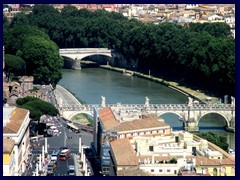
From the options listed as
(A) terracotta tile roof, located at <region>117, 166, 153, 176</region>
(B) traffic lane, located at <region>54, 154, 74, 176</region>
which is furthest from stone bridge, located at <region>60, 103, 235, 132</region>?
(A) terracotta tile roof, located at <region>117, 166, 153, 176</region>

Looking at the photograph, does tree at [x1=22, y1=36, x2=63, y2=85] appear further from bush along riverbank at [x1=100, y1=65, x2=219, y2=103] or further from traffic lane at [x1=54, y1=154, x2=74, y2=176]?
traffic lane at [x1=54, y1=154, x2=74, y2=176]

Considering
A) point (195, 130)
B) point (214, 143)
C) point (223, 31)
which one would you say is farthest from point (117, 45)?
point (214, 143)

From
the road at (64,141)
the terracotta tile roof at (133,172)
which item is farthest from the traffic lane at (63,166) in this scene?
the terracotta tile roof at (133,172)

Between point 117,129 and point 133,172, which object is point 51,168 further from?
point 133,172

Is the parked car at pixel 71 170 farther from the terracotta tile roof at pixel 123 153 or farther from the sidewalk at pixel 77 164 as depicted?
the terracotta tile roof at pixel 123 153

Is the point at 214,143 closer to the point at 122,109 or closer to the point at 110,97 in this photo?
the point at 122,109

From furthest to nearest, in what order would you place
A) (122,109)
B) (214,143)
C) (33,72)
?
(33,72) < (122,109) < (214,143)
